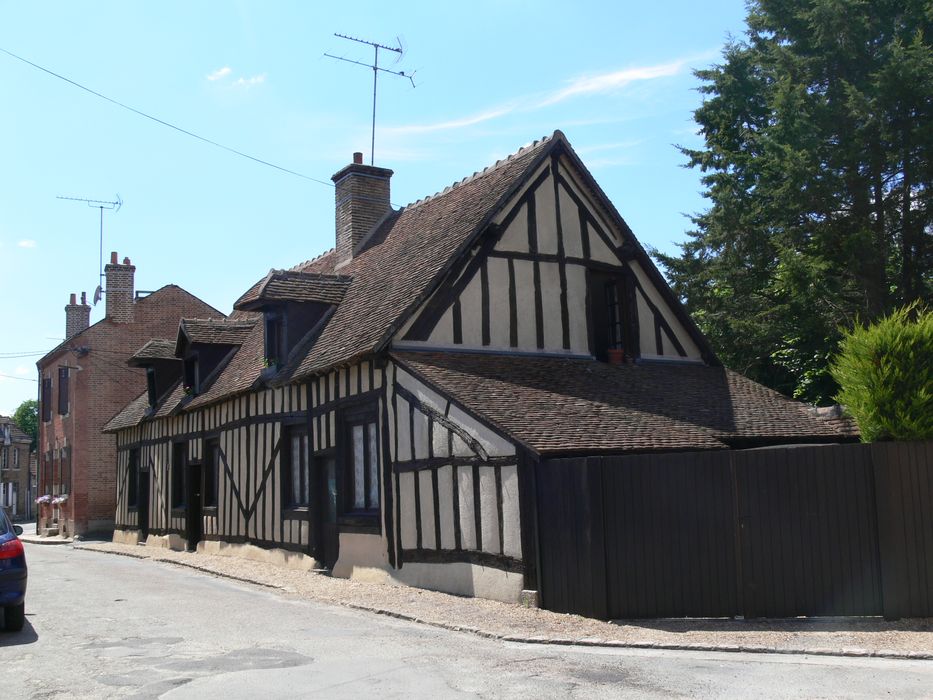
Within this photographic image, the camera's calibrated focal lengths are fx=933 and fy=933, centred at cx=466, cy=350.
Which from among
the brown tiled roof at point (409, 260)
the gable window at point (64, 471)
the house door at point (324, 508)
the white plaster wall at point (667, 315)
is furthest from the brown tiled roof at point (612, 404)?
the gable window at point (64, 471)

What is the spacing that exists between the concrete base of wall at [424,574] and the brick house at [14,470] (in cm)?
5388

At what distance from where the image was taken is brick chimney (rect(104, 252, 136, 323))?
28812 mm

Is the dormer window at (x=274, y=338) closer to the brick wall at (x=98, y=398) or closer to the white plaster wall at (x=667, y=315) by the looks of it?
the white plaster wall at (x=667, y=315)

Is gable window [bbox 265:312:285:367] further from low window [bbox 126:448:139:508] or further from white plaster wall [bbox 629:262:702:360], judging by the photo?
low window [bbox 126:448:139:508]

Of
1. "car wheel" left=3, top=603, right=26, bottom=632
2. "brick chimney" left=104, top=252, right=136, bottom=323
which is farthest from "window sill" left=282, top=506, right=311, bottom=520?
"brick chimney" left=104, top=252, right=136, bottom=323

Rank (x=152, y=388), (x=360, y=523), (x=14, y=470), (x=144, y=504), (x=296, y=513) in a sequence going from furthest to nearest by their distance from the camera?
1. (x=14, y=470)
2. (x=144, y=504)
3. (x=152, y=388)
4. (x=296, y=513)
5. (x=360, y=523)

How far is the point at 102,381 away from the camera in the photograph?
28812mm

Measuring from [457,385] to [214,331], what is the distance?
10702 mm

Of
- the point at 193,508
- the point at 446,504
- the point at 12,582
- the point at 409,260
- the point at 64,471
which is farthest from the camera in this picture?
the point at 64,471

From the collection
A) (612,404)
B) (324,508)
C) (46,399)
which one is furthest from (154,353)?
(612,404)

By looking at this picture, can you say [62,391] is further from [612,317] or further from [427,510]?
[427,510]

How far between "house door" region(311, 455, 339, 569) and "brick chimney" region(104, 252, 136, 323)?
54.8 ft

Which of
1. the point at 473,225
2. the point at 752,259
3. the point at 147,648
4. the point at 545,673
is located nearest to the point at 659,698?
the point at 545,673

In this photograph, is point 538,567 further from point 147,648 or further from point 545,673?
point 147,648
